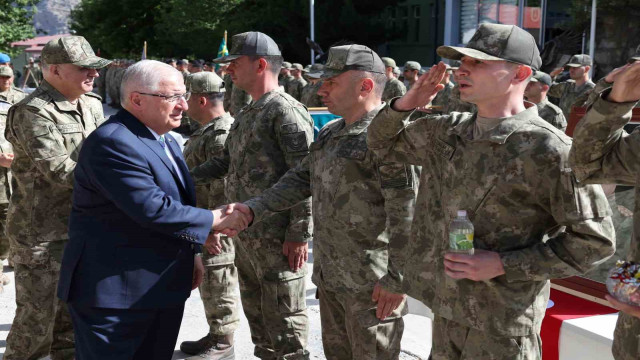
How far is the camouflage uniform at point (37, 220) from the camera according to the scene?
471 cm

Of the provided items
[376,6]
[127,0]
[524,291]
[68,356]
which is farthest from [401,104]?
[127,0]

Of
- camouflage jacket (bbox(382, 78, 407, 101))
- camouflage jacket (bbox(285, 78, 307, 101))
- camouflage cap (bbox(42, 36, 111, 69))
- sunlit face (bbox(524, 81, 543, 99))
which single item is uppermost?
camouflage cap (bbox(42, 36, 111, 69))

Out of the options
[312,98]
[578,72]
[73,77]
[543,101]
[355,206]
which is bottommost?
[312,98]

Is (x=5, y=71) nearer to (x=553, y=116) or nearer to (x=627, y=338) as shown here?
(x=553, y=116)

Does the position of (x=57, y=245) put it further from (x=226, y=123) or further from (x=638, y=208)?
(x=638, y=208)

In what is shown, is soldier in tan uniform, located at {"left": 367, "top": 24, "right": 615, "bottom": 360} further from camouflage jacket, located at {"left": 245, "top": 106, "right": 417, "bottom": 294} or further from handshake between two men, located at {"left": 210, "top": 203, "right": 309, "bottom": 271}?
handshake between two men, located at {"left": 210, "top": 203, "right": 309, "bottom": 271}

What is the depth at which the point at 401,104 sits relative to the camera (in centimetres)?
321

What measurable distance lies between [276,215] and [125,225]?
1.43m

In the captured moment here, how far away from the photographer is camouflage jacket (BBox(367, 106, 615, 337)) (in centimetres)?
280

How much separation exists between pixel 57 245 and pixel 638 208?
A: 3586mm

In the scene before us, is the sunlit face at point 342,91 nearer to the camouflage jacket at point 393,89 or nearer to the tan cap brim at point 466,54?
the tan cap brim at point 466,54

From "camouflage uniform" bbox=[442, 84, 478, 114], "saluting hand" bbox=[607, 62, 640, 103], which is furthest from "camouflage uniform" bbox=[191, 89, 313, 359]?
"camouflage uniform" bbox=[442, 84, 478, 114]

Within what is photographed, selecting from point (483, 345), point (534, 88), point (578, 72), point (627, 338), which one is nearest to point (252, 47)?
point (483, 345)

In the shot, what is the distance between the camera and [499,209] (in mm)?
2916
